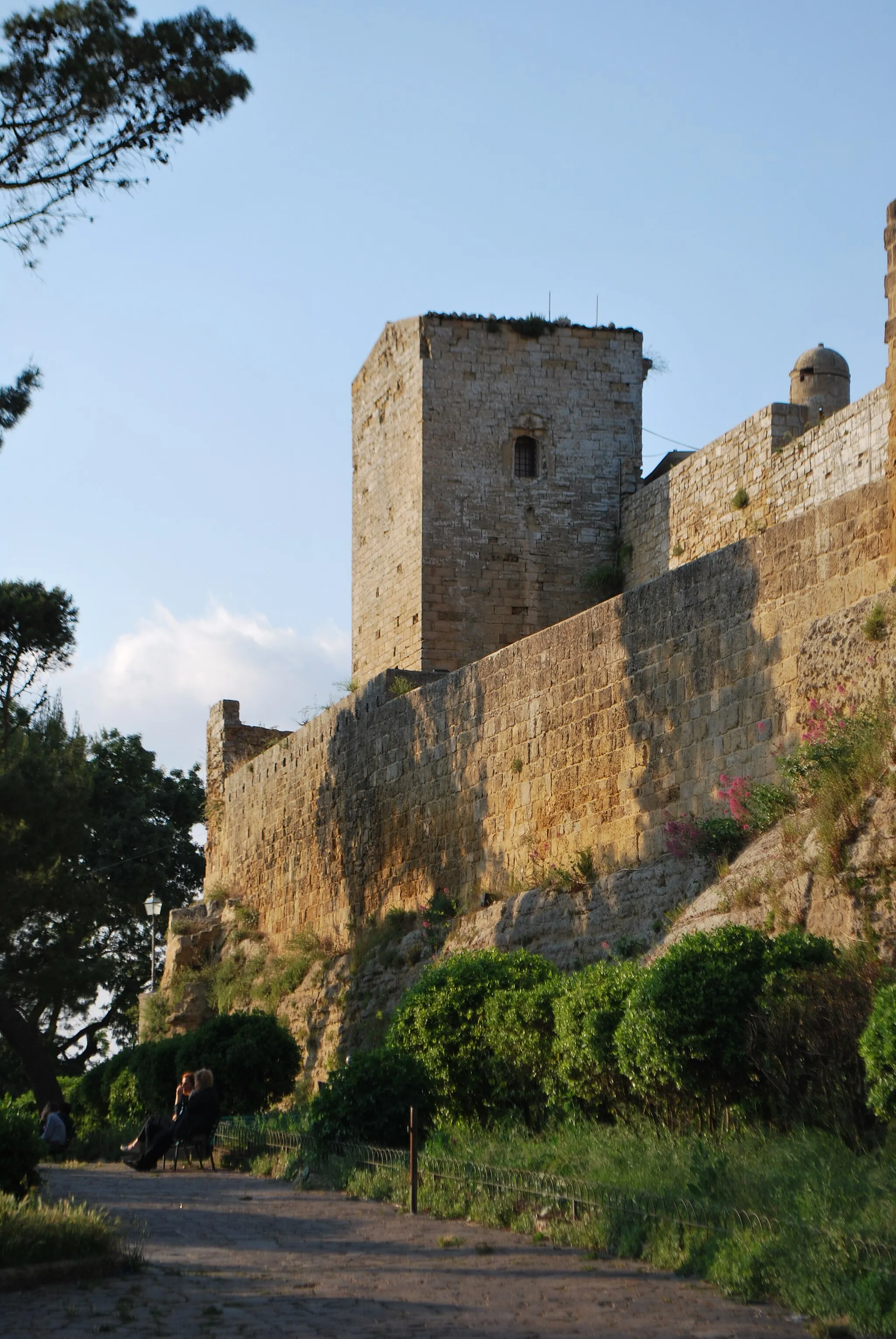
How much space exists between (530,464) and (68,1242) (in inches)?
707

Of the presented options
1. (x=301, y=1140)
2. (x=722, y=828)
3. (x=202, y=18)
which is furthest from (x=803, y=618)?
(x=202, y=18)

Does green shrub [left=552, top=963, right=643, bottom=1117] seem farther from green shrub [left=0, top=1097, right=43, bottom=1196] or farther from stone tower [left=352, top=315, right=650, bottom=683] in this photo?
stone tower [left=352, top=315, right=650, bottom=683]

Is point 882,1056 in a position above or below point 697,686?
below

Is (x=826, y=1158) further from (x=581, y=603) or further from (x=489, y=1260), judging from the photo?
(x=581, y=603)

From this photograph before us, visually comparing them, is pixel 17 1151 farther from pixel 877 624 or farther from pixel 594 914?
pixel 877 624

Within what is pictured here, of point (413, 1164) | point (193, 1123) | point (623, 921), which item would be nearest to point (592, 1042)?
point (413, 1164)

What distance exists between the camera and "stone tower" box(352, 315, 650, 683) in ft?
75.5

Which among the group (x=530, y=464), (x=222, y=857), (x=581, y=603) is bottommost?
(x=222, y=857)

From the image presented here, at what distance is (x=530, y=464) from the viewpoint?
23688mm

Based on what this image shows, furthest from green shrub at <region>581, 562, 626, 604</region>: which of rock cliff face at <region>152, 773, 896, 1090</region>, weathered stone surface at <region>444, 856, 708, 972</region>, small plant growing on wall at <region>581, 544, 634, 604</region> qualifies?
weathered stone surface at <region>444, 856, 708, 972</region>

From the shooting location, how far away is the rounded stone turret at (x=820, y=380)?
19.6 metres

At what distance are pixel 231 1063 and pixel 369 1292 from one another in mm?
7727

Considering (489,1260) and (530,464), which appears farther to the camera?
(530,464)

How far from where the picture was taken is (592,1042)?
8.91 meters
